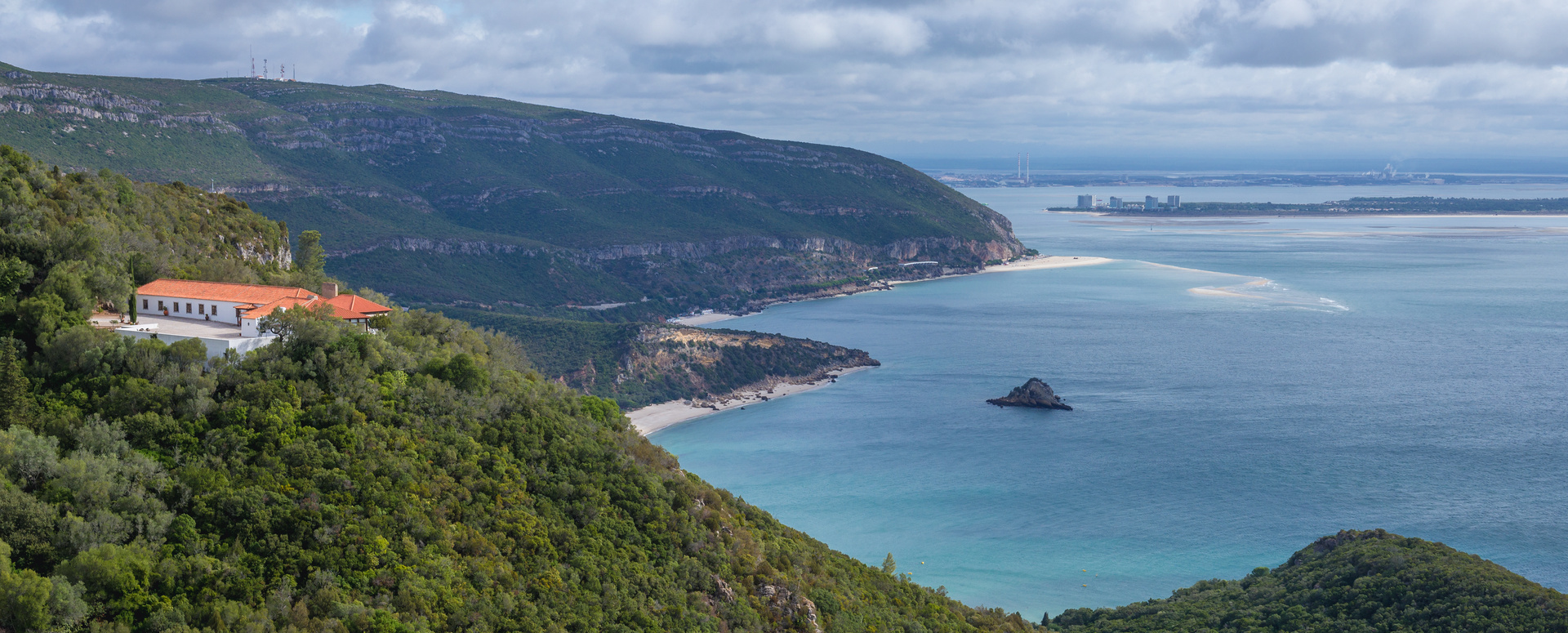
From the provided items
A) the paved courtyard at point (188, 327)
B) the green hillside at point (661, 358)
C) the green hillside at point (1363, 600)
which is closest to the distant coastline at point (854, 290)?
the green hillside at point (661, 358)

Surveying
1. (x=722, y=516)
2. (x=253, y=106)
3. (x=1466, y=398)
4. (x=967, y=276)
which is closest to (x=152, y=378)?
(x=722, y=516)

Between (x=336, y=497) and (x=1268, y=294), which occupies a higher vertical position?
(x=336, y=497)

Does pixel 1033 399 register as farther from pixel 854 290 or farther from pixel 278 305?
pixel 854 290

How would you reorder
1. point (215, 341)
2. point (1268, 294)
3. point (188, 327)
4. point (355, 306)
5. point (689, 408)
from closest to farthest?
point (215, 341)
point (188, 327)
point (355, 306)
point (689, 408)
point (1268, 294)

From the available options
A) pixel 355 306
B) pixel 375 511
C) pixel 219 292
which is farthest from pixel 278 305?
pixel 375 511

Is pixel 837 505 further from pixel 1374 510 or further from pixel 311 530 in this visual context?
pixel 311 530

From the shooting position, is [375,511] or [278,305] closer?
[375,511]
